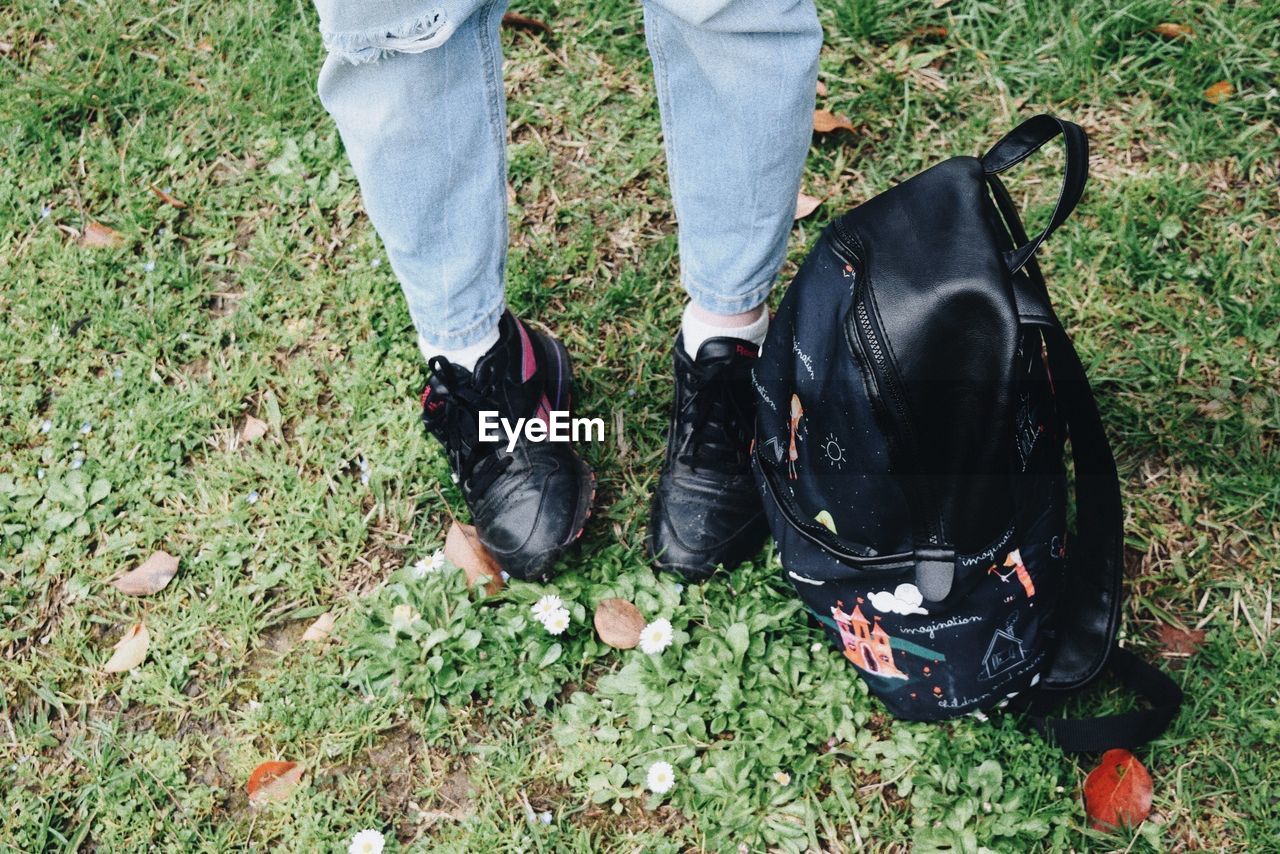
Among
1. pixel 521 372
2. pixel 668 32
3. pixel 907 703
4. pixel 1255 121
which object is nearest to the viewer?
pixel 668 32

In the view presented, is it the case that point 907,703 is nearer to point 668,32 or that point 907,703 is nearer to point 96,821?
point 668,32

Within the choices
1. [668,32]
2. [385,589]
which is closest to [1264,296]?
[668,32]

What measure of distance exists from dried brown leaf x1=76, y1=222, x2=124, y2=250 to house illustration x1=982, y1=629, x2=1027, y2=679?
2.18 meters

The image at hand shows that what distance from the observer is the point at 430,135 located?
149 cm

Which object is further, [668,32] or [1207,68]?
[1207,68]

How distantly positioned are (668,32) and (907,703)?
1.16 m

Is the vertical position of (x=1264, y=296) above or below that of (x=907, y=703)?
above

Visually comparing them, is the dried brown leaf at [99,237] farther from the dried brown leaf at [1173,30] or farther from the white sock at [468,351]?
the dried brown leaf at [1173,30]

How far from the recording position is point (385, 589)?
2000mm

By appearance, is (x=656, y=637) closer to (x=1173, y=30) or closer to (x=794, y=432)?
(x=794, y=432)

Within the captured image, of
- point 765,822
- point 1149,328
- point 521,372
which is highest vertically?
point 521,372

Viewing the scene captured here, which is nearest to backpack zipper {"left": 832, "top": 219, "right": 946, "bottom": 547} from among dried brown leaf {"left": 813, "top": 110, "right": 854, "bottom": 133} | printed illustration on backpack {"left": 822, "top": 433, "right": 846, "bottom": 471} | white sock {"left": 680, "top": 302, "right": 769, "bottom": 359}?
printed illustration on backpack {"left": 822, "top": 433, "right": 846, "bottom": 471}

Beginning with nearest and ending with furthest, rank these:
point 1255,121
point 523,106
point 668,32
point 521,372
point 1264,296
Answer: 1. point 668,32
2. point 521,372
3. point 1264,296
4. point 1255,121
5. point 523,106

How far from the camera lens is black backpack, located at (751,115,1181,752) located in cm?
141
